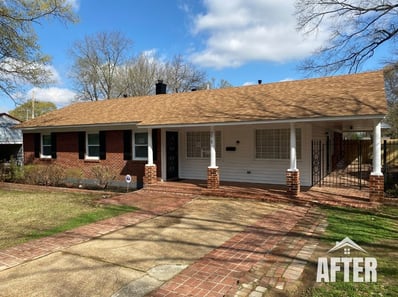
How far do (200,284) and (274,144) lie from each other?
358 inches

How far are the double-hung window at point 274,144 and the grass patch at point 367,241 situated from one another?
3.71 metres

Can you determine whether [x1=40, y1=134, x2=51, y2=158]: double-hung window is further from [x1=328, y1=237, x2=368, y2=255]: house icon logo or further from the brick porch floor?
[x1=328, y1=237, x2=368, y2=255]: house icon logo

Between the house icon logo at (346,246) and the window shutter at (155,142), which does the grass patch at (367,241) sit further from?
the window shutter at (155,142)

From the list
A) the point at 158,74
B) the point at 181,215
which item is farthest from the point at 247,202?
the point at 158,74

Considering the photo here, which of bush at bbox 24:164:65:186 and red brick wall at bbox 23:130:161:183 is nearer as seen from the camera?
red brick wall at bbox 23:130:161:183

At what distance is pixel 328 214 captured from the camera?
338 inches

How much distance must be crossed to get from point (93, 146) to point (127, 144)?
7.62 feet

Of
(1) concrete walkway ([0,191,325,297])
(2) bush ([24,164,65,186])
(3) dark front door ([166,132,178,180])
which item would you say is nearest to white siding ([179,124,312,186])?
(3) dark front door ([166,132,178,180])

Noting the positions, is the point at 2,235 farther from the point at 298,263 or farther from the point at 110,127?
the point at 110,127

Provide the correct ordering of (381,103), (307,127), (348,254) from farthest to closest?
(307,127) → (381,103) → (348,254)

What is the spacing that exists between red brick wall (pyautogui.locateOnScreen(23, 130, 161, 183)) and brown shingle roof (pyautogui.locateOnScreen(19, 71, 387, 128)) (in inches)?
33.1

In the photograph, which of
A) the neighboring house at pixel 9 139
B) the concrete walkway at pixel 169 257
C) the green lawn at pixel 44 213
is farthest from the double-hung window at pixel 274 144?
→ the neighboring house at pixel 9 139

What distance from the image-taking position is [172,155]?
48.1ft

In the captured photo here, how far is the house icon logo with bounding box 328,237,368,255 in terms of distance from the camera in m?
5.70
